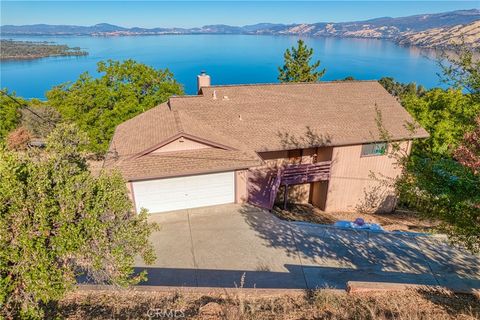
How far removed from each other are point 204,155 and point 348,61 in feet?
539

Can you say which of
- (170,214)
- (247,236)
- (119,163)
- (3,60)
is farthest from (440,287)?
(3,60)

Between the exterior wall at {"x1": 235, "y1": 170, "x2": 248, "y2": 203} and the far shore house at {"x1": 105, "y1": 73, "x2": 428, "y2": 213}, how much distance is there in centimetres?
6

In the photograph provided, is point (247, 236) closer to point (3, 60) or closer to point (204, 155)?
point (204, 155)

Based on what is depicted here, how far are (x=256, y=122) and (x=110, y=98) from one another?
13.1 meters

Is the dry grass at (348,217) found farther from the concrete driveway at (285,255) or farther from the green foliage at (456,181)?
the green foliage at (456,181)

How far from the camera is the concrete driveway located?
10797 millimetres

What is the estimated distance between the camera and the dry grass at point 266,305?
7.61 metres

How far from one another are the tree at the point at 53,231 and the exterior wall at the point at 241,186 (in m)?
8.51

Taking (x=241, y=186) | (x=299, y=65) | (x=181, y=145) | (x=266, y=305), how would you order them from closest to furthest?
(x=266, y=305)
(x=181, y=145)
(x=241, y=186)
(x=299, y=65)

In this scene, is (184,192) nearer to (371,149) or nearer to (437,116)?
(371,149)

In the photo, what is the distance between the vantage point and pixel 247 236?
13344 millimetres

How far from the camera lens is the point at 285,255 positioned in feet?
40.1

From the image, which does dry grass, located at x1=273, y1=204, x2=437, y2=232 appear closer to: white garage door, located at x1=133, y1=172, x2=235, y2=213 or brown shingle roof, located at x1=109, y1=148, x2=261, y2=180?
white garage door, located at x1=133, y1=172, x2=235, y2=213

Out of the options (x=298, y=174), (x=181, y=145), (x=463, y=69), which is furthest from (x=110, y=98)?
(x=463, y=69)
